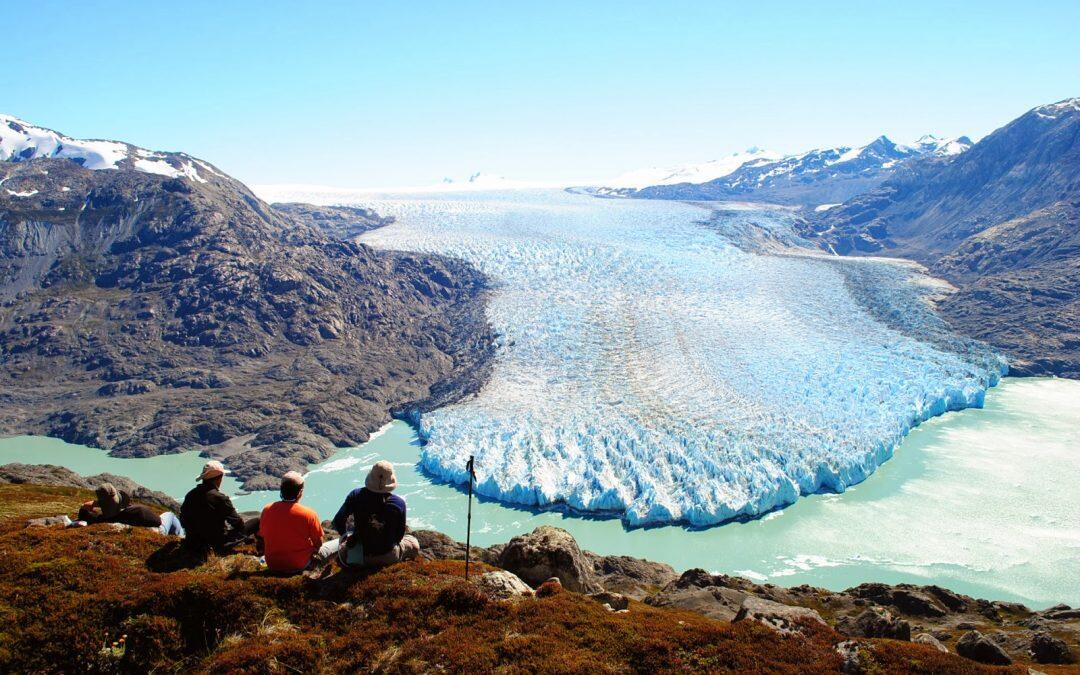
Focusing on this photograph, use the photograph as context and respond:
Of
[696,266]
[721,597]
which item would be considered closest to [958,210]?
[696,266]

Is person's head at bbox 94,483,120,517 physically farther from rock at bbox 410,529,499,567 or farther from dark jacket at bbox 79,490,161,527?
rock at bbox 410,529,499,567

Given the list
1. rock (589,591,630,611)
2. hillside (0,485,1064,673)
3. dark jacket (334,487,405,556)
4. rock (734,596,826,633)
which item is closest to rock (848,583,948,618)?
rock (734,596,826,633)

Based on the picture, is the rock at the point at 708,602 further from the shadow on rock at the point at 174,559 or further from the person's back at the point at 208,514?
the shadow on rock at the point at 174,559

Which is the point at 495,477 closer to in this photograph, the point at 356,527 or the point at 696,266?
the point at 356,527

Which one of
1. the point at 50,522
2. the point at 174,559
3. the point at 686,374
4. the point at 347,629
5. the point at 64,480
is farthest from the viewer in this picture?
the point at 686,374

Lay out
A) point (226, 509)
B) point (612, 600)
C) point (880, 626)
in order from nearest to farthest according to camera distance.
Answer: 1. point (226, 509)
2. point (612, 600)
3. point (880, 626)

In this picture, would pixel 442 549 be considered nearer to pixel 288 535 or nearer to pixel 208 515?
pixel 208 515

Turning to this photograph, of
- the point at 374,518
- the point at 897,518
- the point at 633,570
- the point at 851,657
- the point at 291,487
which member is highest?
the point at 291,487

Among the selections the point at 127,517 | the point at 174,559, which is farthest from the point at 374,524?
the point at 127,517
